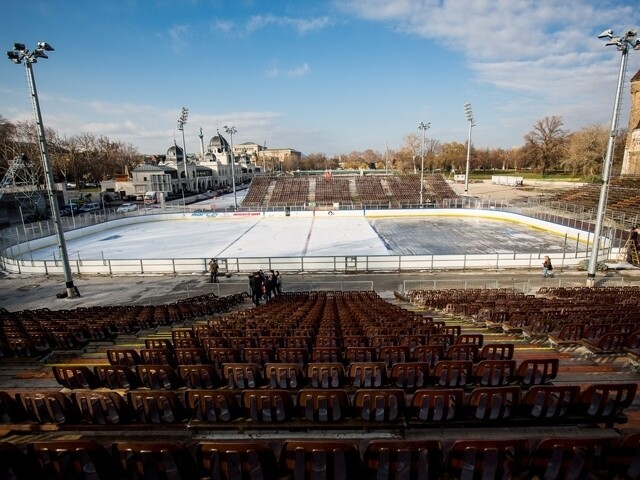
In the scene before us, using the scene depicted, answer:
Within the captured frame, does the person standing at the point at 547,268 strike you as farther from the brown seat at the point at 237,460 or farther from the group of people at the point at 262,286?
the brown seat at the point at 237,460

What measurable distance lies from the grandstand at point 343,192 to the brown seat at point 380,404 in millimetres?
49191

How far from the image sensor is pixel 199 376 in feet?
16.3

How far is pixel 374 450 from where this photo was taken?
9.80 feet

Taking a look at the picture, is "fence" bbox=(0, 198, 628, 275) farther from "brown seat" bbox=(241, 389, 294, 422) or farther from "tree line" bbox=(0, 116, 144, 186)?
"tree line" bbox=(0, 116, 144, 186)

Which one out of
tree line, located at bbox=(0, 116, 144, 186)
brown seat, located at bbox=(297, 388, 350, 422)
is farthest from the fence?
tree line, located at bbox=(0, 116, 144, 186)

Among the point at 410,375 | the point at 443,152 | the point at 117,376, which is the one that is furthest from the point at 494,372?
the point at 443,152

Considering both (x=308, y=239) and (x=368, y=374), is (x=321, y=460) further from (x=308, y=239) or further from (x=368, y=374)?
(x=308, y=239)

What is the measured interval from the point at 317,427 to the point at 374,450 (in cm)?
129

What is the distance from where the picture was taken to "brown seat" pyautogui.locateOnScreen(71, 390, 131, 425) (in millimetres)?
4152

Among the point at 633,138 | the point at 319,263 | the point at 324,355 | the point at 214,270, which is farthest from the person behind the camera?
the point at 633,138

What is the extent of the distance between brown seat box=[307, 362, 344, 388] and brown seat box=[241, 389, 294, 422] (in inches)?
29.4

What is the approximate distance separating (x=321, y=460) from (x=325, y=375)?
A: 1.92 metres

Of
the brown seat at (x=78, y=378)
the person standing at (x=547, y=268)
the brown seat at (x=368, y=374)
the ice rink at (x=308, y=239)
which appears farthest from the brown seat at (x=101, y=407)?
the ice rink at (x=308, y=239)

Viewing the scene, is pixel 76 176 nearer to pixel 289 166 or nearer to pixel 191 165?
pixel 191 165
